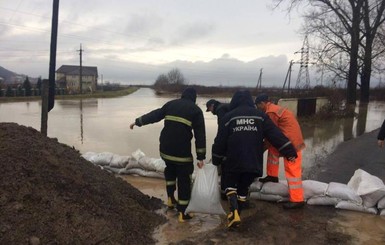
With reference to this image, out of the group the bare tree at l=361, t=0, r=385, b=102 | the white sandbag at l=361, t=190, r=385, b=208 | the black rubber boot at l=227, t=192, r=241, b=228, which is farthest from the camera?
the bare tree at l=361, t=0, r=385, b=102

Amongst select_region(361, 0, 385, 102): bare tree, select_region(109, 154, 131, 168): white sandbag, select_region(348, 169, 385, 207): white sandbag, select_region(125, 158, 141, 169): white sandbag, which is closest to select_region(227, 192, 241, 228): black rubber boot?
select_region(348, 169, 385, 207): white sandbag

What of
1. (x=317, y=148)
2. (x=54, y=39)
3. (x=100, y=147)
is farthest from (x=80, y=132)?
(x=317, y=148)

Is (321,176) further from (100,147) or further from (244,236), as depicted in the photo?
(100,147)

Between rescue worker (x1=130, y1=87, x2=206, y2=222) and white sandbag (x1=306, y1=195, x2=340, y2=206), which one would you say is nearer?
rescue worker (x1=130, y1=87, x2=206, y2=222)

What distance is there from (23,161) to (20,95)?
140ft

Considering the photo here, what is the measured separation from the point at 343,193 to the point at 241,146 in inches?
71.2

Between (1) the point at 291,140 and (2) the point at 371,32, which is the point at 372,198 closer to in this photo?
(1) the point at 291,140

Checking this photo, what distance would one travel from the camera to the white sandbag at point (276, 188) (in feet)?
18.5

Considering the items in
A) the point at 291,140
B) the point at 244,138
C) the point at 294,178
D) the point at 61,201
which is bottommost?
the point at 61,201

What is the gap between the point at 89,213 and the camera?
4375 millimetres

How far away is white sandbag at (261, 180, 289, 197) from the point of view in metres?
5.65

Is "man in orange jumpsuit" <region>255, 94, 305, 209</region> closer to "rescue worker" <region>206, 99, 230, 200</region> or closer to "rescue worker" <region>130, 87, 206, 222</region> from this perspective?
"rescue worker" <region>206, 99, 230, 200</region>

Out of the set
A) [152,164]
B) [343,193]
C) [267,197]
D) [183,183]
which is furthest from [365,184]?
[152,164]

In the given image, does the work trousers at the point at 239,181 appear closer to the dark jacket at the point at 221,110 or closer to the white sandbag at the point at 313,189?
the dark jacket at the point at 221,110
